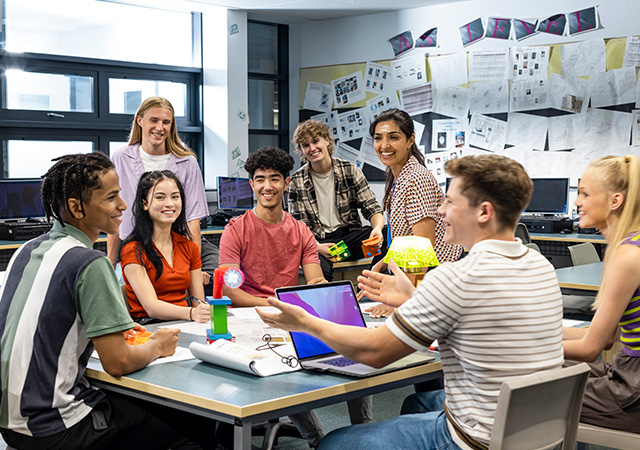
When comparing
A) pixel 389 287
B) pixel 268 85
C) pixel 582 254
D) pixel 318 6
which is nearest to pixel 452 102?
pixel 318 6

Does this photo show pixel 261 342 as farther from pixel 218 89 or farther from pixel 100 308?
pixel 218 89

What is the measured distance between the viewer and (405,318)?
158 cm

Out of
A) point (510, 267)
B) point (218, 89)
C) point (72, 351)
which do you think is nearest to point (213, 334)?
point (72, 351)

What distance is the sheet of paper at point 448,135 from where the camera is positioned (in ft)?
23.6

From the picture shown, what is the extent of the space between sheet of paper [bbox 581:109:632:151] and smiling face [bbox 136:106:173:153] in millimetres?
4129

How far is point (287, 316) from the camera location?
68.7 inches

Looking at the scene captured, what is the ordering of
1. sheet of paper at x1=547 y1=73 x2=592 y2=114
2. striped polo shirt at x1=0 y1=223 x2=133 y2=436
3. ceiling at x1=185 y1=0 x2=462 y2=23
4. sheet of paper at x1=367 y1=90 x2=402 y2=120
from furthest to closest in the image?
sheet of paper at x1=367 y1=90 x2=402 y2=120 < ceiling at x1=185 y1=0 x2=462 y2=23 < sheet of paper at x1=547 y1=73 x2=592 y2=114 < striped polo shirt at x1=0 y1=223 x2=133 y2=436

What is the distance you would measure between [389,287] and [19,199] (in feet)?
14.4

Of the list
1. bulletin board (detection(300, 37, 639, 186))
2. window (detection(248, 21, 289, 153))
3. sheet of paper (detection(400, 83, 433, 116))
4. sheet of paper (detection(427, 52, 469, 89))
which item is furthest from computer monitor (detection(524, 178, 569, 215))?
window (detection(248, 21, 289, 153))

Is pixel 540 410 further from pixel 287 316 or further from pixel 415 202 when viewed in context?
pixel 415 202

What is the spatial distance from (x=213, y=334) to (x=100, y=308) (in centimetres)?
53

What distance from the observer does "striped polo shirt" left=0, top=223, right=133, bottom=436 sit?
5.96 ft

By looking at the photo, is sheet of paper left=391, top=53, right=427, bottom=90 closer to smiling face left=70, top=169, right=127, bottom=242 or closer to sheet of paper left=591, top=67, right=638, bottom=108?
sheet of paper left=591, top=67, right=638, bottom=108

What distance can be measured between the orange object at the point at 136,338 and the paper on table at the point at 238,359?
0.82ft
